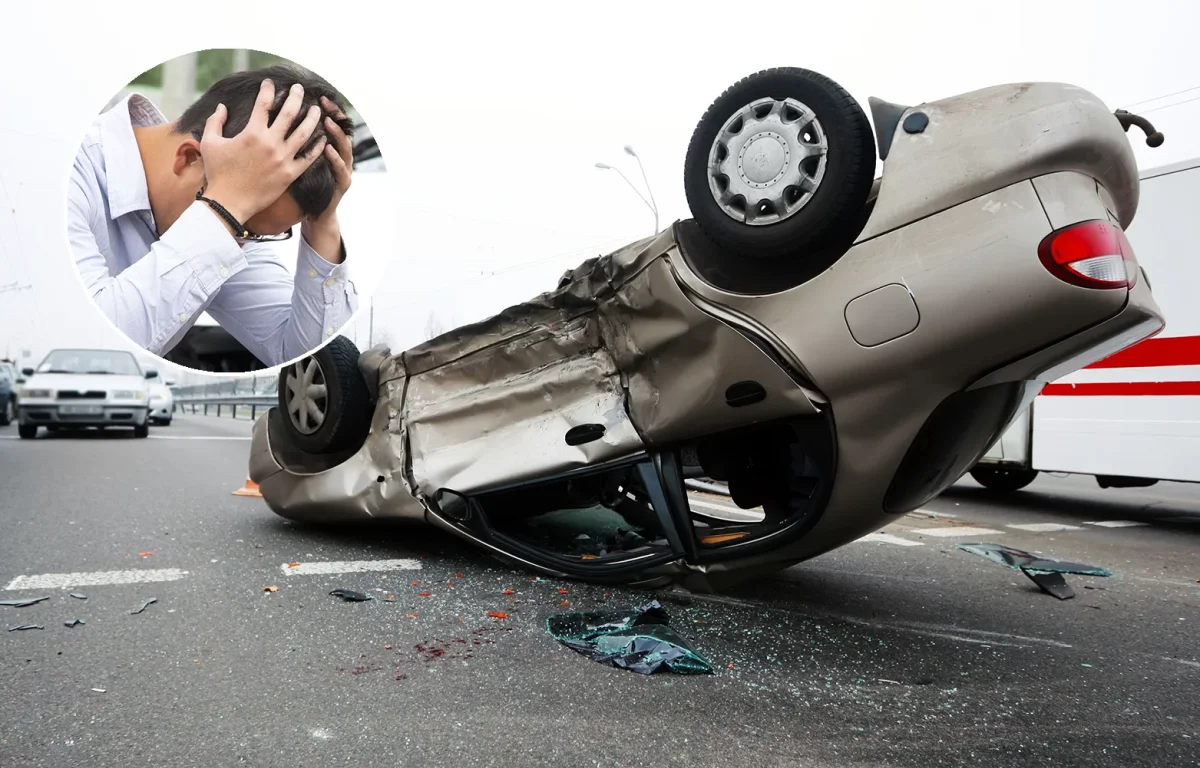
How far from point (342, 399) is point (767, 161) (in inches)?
90.1

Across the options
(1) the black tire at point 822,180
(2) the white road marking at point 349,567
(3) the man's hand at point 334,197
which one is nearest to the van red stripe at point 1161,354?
(1) the black tire at point 822,180

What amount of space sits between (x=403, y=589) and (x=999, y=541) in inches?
150

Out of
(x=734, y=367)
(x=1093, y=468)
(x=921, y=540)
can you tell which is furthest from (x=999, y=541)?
(x=734, y=367)

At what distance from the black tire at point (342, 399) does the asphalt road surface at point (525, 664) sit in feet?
1.77

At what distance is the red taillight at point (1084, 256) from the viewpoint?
208 centimetres

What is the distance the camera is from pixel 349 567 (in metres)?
3.52

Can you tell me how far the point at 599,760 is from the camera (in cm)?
178

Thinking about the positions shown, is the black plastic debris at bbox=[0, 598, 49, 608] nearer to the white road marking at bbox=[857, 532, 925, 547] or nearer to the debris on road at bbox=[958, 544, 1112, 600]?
the debris on road at bbox=[958, 544, 1112, 600]

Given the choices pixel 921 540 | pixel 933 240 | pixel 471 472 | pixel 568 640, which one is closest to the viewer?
pixel 933 240

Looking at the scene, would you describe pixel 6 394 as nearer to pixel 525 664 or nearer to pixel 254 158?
pixel 525 664

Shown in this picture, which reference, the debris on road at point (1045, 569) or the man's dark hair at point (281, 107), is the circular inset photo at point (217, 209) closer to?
the man's dark hair at point (281, 107)

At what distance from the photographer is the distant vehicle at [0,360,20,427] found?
14.1 meters

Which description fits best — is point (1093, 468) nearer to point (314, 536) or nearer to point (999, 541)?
point (999, 541)

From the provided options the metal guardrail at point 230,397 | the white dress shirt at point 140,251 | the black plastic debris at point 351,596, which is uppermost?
the white dress shirt at point 140,251
